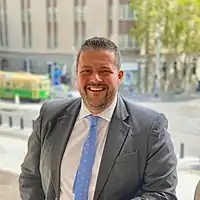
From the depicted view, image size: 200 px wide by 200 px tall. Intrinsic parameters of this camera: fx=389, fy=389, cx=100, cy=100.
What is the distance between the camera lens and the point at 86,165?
1.07 meters

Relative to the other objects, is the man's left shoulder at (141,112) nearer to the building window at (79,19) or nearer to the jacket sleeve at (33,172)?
the jacket sleeve at (33,172)

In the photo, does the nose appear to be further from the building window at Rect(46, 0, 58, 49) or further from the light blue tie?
the building window at Rect(46, 0, 58, 49)

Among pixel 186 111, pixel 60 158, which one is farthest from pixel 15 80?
pixel 60 158

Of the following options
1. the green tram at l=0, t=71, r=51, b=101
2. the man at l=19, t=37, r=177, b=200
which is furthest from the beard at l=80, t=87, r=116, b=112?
the green tram at l=0, t=71, r=51, b=101

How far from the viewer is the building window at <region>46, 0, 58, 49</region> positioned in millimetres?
2623

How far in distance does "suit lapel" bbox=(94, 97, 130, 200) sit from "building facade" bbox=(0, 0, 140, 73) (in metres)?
1.38

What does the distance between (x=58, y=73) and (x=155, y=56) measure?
28.3 inches

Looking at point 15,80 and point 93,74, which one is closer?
point 93,74

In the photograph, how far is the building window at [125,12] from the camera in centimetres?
247

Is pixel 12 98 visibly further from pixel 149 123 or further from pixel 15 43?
pixel 149 123

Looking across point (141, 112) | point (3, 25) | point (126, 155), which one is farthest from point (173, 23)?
point (126, 155)

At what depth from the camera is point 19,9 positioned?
8.84 feet

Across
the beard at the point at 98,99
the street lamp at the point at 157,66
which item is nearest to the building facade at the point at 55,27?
the street lamp at the point at 157,66

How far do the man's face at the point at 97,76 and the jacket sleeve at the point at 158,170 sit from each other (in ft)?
0.50
